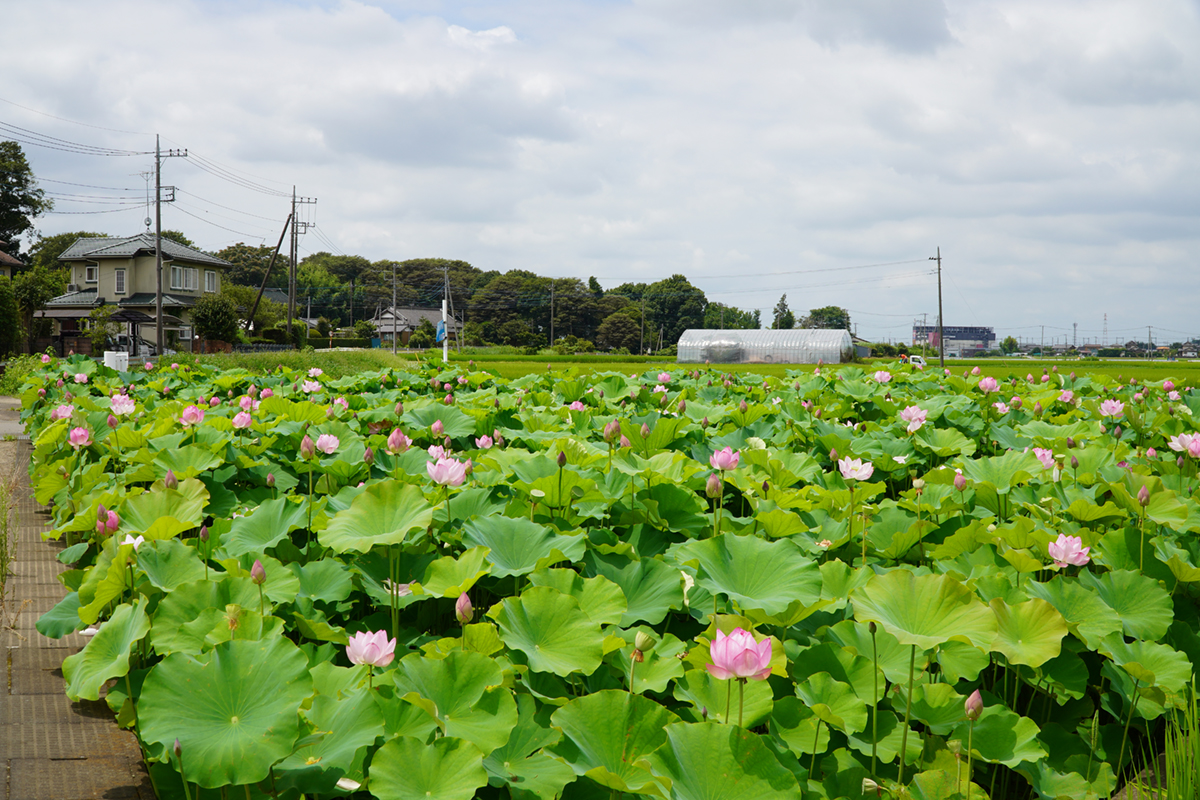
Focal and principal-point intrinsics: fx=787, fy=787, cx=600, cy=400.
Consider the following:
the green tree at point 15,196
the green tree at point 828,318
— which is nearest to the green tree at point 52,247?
the green tree at point 15,196

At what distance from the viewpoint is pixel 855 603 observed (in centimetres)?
147

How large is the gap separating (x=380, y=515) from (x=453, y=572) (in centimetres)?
30

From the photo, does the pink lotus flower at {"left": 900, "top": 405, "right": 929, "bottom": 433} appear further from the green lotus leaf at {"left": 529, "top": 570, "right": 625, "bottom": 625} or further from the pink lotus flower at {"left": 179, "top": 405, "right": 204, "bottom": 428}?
the pink lotus flower at {"left": 179, "top": 405, "right": 204, "bottom": 428}

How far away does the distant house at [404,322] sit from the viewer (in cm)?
7088

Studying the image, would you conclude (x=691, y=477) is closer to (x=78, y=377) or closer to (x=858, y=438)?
(x=858, y=438)

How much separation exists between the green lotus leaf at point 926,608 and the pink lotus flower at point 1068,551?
0.51m

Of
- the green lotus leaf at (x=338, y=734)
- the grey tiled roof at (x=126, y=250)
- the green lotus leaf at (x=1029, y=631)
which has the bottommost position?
the green lotus leaf at (x=338, y=734)

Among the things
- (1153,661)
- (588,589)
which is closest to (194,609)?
(588,589)

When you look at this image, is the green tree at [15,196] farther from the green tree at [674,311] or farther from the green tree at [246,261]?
the green tree at [674,311]

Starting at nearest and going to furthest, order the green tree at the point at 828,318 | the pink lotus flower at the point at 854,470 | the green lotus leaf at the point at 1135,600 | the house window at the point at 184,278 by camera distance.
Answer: the green lotus leaf at the point at 1135,600
the pink lotus flower at the point at 854,470
the house window at the point at 184,278
the green tree at the point at 828,318

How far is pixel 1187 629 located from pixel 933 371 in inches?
193

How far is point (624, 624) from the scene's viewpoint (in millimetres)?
1655

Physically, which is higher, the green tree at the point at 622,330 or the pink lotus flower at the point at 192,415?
the green tree at the point at 622,330

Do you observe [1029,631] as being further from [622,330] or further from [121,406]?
[622,330]
